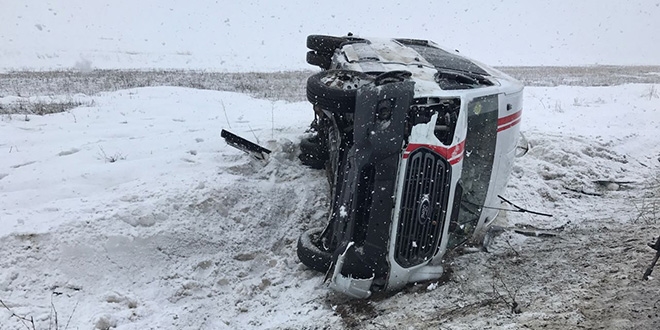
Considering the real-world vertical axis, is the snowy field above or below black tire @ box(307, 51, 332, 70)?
below

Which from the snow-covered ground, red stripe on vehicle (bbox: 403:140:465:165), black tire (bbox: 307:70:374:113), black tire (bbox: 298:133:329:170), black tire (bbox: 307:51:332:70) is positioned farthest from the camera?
black tire (bbox: 307:51:332:70)

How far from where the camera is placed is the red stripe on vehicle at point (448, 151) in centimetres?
332

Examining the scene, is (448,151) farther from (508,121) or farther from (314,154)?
(314,154)

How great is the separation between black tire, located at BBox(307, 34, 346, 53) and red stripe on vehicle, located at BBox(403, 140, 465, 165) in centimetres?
235

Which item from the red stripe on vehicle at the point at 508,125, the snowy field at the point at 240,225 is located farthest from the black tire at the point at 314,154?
the red stripe on vehicle at the point at 508,125

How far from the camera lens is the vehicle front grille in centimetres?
335

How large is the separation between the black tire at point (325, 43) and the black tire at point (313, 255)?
8.08ft

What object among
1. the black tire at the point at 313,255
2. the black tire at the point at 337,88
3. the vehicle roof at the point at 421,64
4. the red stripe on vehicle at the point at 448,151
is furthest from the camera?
the vehicle roof at the point at 421,64

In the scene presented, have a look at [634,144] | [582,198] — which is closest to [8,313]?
[582,198]

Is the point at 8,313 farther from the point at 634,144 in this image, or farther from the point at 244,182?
the point at 634,144

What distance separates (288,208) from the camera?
468 centimetres

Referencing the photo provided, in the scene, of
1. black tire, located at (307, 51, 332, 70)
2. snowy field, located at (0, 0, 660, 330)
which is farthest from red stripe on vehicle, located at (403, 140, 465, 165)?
black tire, located at (307, 51, 332, 70)

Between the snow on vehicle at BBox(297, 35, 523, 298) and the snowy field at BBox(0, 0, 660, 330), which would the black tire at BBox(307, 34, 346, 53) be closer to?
the snowy field at BBox(0, 0, 660, 330)

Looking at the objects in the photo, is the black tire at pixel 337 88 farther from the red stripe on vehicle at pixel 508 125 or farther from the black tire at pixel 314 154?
the black tire at pixel 314 154
